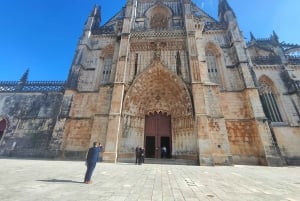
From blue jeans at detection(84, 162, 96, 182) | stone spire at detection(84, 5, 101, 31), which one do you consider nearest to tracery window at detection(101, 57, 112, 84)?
stone spire at detection(84, 5, 101, 31)

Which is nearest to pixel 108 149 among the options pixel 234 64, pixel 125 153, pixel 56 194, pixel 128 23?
pixel 125 153

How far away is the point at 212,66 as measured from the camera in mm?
15297

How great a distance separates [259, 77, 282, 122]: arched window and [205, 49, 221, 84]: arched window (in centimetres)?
478

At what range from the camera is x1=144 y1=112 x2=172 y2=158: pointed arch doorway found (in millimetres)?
11956

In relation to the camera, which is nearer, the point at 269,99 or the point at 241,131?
the point at 241,131

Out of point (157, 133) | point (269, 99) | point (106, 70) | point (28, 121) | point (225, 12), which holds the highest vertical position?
point (225, 12)

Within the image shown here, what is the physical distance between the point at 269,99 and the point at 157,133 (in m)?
11.8

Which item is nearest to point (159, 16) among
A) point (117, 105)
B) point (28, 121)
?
point (117, 105)

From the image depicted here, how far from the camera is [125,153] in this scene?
413 inches

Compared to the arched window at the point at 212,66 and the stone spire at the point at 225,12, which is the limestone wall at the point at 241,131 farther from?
the stone spire at the point at 225,12

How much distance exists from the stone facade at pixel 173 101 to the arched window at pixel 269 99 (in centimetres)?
9

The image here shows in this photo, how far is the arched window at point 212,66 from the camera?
1462 centimetres

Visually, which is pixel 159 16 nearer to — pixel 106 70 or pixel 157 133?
pixel 106 70

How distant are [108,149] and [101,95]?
420 cm
